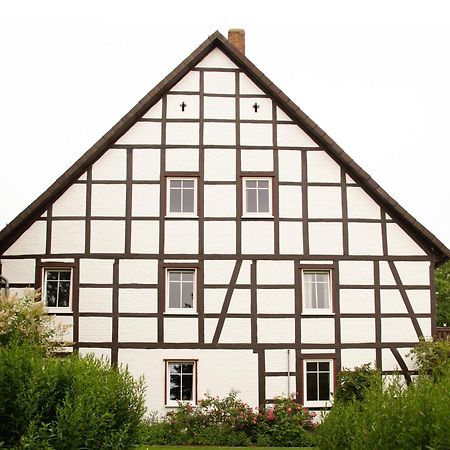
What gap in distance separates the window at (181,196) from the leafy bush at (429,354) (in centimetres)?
670

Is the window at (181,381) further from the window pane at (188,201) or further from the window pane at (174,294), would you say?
the window pane at (188,201)

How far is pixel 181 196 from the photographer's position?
20578 millimetres

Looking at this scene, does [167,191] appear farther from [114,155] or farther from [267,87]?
[267,87]

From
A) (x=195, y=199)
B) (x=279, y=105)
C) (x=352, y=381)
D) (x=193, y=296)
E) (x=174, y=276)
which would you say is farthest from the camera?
(x=279, y=105)

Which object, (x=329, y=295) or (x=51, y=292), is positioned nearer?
(x=51, y=292)

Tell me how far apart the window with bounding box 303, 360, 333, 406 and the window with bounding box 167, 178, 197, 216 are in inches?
196

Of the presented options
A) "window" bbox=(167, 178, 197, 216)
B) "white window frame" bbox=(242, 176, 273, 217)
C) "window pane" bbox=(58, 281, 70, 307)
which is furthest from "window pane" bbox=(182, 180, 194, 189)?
"window pane" bbox=(58, 281, 70, 307)

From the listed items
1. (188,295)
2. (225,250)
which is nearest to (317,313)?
(225,250)

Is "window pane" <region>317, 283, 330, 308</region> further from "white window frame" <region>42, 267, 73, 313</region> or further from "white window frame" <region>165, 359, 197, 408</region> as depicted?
"white window frame" <region>42, 267, 73, 313</region>

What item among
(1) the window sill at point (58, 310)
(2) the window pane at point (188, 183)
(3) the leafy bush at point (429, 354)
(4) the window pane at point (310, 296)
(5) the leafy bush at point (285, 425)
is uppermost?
(2) the window pane at point (188, 183)

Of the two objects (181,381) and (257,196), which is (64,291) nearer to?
(181,381)

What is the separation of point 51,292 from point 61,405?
33.1 feet

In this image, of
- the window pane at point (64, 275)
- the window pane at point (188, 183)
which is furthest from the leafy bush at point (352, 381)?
the window pane at point (64, 275)

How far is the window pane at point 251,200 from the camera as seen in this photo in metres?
20.6
